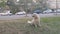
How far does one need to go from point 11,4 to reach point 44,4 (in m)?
4.51

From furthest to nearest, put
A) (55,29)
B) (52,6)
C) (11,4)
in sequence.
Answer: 1. (52,6)
2. (11,4)
3. (55,29)

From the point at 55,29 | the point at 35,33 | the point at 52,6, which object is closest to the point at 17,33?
the point at 35,33

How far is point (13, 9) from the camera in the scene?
22.1 meters

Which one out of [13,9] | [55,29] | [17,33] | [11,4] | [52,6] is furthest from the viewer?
[52,6]

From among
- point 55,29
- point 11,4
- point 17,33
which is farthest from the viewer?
point 11,4

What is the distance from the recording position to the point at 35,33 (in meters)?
9.41

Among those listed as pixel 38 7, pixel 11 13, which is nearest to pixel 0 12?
pixel 11 13

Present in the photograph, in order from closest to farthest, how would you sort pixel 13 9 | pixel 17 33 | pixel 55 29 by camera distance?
1. pixel 17 33
2. pixel 55 29
3. pixel 13 9

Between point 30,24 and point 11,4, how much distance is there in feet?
36.5

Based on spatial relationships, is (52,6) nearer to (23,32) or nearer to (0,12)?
(0,12)

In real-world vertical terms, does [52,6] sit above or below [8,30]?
below

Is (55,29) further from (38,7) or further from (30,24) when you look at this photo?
(38,7)

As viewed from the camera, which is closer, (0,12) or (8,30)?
(8,30)

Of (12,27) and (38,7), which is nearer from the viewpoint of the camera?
(12,27)
